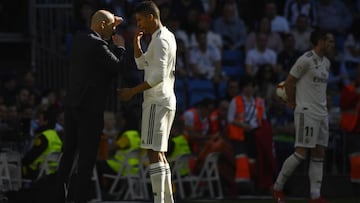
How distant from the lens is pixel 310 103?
1456cm

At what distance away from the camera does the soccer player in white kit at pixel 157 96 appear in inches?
482

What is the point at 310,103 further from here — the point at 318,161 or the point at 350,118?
the point at 350,118

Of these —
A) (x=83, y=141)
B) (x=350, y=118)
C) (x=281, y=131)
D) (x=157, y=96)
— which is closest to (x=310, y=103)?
(x=157, y=96)

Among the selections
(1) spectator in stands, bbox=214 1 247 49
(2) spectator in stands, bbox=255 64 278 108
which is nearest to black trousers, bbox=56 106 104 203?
(2) spectator in stands, bbox=255 64 278 108

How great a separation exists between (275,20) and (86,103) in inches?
400

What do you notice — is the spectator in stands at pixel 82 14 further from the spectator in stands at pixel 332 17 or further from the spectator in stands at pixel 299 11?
the spectator in stands at pixel 332 17

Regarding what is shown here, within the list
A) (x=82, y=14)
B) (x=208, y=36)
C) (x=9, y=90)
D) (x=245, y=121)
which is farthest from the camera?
(x=208, y=36)

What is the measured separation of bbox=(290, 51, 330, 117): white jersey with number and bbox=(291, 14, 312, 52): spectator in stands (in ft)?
24.4

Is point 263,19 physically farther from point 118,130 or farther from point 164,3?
point 118,130

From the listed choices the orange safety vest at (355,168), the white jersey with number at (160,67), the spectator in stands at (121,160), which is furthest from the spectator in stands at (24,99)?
A: the white jersey with number at (160,67)

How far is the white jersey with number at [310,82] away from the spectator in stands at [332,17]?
8.75 metres

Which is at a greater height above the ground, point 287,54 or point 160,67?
point 287,54

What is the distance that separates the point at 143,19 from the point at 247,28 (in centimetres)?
1071

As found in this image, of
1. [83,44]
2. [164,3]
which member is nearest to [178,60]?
[164,3]
